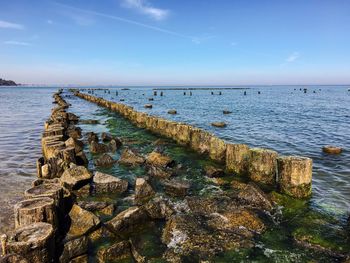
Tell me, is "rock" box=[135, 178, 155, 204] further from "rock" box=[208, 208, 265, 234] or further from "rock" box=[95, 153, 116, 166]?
"rock" box=[95, 153, 116, 166]

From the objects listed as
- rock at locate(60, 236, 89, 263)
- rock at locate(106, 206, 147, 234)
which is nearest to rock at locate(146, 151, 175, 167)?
rock at locate(106, 206, 147, 234)

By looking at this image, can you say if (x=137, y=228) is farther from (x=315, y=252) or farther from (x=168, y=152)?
(x=168, y=152)

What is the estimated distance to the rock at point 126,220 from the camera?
21.5ft

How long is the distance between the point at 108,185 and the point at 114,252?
3.52 meters

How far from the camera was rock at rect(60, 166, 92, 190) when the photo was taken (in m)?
8.83

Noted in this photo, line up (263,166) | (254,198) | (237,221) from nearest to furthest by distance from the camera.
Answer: (237,221)
(254,198)
(263,166)

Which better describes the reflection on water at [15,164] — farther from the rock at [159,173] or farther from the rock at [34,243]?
the rock at [159,173]

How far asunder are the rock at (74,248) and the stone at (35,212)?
668 millimetres

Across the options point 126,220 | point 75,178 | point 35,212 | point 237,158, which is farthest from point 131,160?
point 35,212

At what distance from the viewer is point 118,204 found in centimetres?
831

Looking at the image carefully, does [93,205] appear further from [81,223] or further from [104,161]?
[104,161]

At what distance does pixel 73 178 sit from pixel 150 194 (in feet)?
7.96

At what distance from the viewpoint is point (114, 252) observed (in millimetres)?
5781

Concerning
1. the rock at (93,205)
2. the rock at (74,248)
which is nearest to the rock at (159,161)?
the rock at (93,205)
